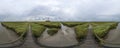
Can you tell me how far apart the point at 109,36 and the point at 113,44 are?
624cm

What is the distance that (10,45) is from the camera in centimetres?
2886

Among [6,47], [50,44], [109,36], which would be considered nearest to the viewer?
[6,47]

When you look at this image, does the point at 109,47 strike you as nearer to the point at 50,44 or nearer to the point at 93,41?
the point at 93,41

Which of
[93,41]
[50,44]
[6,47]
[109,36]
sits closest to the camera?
[6,47]

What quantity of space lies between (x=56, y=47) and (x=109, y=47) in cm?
569

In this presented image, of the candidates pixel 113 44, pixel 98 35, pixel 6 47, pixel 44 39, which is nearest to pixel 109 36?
pixel 98 35

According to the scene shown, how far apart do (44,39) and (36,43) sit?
188cm

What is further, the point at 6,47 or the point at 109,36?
the point at 109,36

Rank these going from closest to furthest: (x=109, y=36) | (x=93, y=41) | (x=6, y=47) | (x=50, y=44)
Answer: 1. (x=6, y=47)
2. (x=50, y=44)
3. (x=93, y=41)
4. (x=109, y=36)

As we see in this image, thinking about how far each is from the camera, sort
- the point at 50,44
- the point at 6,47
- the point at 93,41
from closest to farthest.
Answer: the point at 6,47 → the point at 50,44 → the point at 93,41

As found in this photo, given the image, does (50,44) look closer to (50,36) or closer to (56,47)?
(56,47)

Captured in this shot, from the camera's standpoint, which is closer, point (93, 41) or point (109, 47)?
point (109, 47)

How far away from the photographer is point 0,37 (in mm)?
32906

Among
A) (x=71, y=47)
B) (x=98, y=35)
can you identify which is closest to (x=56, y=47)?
(x=71, y=47)
